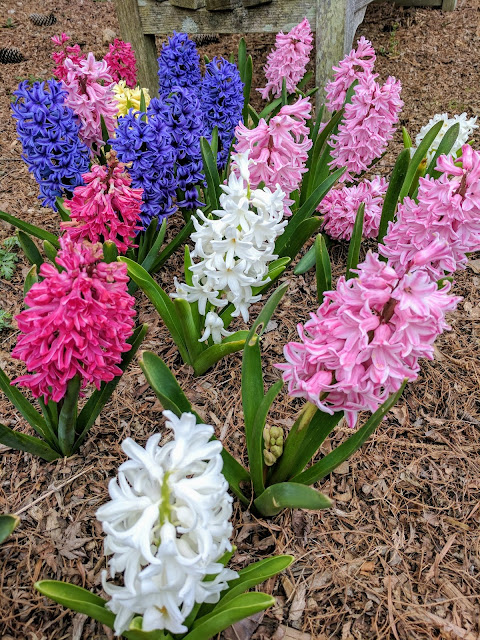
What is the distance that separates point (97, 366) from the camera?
157 cm

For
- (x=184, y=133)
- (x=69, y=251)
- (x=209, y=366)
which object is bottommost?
(x=209, y=366)

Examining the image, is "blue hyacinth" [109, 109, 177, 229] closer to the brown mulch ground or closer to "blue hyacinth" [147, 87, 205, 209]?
"blue hyacinth" [147, 87, 205, 209]

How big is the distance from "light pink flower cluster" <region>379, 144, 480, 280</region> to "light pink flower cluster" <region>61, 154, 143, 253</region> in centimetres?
102

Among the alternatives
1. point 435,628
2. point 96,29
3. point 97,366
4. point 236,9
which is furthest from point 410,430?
point 96,29

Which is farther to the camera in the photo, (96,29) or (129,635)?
(96,29)

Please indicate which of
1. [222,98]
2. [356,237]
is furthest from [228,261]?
[222,98]

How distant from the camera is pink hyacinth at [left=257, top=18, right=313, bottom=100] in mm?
3480

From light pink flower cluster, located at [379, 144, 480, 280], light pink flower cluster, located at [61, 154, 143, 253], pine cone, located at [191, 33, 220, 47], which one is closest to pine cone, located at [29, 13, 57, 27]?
pine cone, located at [191, 33, 220, 47]

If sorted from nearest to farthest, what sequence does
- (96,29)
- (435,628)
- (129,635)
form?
(129,635), (435,628), (96,29)

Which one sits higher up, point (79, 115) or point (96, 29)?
point (96, 29)

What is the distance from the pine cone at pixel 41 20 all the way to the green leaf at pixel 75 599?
6.70m

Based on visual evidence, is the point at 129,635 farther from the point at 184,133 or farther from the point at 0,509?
the point at 184,133

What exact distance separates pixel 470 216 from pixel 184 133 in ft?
4.44

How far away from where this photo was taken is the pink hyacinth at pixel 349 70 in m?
2.87
